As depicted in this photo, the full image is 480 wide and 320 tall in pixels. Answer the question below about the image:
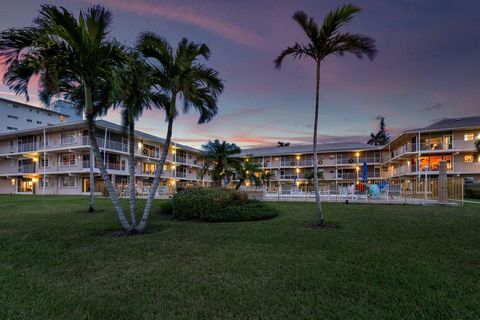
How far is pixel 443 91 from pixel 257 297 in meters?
23.6

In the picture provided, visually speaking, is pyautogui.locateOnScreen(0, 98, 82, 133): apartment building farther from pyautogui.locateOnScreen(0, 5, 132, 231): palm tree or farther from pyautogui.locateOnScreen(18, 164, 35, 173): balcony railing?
pyautogui.locateOnScreen(0, 5, 132, 231): palm tree

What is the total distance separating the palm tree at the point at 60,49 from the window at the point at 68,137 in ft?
94.6

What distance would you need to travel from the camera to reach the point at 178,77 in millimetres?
7578

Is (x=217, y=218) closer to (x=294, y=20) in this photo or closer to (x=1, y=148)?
(x=294, y=20)

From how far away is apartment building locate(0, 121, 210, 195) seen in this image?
30578mm

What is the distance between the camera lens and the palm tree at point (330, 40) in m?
7.65

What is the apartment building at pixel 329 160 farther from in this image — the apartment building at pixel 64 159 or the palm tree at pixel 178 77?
the palm tree at pixel 178 77

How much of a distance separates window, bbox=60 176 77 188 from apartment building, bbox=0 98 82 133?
442 inches

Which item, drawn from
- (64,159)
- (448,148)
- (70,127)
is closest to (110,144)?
(70,127)

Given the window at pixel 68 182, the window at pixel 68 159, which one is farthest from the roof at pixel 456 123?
the window at pixel 68 182

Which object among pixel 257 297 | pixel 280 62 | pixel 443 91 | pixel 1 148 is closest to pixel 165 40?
pixel 280 62

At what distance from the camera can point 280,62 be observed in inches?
353

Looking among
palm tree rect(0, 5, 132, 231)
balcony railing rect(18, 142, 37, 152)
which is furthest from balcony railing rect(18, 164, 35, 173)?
palm tree rect(0, 5, 132, 231)

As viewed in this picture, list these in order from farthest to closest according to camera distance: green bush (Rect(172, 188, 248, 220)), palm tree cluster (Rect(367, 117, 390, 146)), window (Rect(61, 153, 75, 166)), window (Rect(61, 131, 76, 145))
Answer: palm tree cluster (Rect(367, 117, 390, 146)), window (Rect(61, 153, 75, 166)), window (Rect(61, 131, 76, 145)), green bush (Rect(172, 188, 248, 220))
